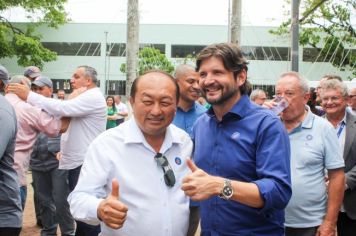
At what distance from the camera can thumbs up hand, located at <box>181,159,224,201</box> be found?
2.17 m

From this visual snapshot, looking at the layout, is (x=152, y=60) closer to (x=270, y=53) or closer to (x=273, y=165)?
(x=270, y=53)

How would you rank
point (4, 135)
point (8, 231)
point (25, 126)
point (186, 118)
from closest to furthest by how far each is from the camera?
point (4, 135) < point (8, 231) < point (186, 118) < point (25, 126)

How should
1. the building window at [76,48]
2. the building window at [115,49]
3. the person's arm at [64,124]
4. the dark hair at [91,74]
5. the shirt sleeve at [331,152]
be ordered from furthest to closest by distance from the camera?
the building window at [76,48] → the building window at [115,49] → the dark hair at [91,74] → the person's arm at [64,124] → the shirt sleeve at [331,152]

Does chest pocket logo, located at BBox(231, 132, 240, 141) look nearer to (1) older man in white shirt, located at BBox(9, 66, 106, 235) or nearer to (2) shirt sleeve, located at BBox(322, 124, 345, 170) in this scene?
(2) shirt sleeve, located at BBox(322, 124, 345, 170)

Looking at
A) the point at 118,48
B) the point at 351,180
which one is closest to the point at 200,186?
the point at 351,180

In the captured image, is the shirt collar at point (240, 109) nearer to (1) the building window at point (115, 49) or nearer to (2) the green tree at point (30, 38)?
(2) the green tree at point (30, 38)

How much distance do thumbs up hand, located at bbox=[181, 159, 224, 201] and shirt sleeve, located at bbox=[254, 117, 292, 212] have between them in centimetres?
22

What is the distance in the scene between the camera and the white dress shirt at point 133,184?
2.47m

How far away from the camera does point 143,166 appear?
2523mm

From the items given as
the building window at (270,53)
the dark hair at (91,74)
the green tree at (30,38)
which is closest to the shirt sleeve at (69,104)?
the dark hair at (91,74)

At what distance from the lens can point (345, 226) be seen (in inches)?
167

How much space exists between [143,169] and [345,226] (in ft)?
8.24

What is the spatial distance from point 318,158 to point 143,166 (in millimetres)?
1638

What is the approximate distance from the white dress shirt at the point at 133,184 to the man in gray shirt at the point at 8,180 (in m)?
1.03
